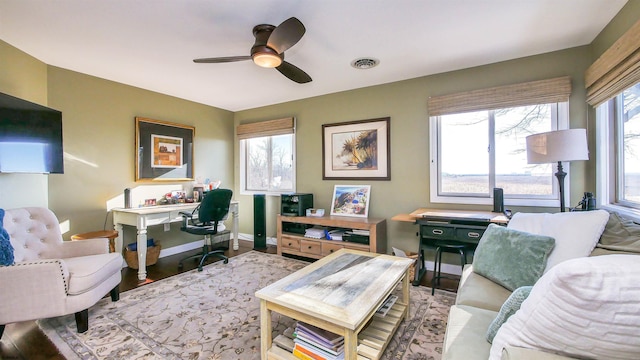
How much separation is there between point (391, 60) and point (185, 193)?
3355mm

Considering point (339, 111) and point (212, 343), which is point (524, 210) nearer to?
point (339, 111)

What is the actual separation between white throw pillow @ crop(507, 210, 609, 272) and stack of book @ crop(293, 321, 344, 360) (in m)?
1.28

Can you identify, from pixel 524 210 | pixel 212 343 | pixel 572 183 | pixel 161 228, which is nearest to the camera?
pixel 212 343

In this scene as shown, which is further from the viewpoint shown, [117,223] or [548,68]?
[117,223]

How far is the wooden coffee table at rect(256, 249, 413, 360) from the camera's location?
52.3 inches

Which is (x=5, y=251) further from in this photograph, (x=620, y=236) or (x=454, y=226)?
(x=620, y=236)

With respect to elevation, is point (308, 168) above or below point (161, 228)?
above

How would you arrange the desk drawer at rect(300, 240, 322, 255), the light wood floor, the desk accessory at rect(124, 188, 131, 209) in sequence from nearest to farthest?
the light wood floor < the desk accessory at rect(124, 188, 131, 209) < the desk drawer at rect(300, 240, 322, 255)

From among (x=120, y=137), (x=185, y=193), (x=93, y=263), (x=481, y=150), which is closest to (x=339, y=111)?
(x=481, y=150)

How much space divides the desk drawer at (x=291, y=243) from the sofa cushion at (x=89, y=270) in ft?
6.20

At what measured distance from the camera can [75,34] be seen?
2.23 m

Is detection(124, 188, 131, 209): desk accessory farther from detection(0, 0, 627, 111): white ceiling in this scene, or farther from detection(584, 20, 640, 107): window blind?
detection(584, 20, 640, 107): window blind

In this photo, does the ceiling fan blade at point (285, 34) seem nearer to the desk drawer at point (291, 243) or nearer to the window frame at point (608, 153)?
the desk drawer at point (291, 243)

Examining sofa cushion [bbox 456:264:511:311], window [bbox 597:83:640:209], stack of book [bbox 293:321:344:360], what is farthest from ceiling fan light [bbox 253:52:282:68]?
window [bbox 597:83:640:209]
